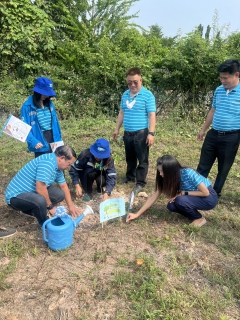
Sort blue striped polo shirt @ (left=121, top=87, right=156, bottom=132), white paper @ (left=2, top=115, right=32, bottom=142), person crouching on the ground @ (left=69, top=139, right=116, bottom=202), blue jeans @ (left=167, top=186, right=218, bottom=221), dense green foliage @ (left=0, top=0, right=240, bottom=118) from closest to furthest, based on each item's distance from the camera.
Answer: blue jeans @ (left=167, top=186, right=218, bottom=221)
white paper @ (left=2, top=115, right=32, bottom=142)
person crouching on the ground @ (left=69, top=139, right=116, bottom=202)
blue striped polo shirt @ (left=121, top=87, right=156, bottom=132)
dense green foliage @ (left=0, top=0, right=240, bottom=118)

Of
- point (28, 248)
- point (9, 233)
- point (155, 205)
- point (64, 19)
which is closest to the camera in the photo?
point (28, 248)

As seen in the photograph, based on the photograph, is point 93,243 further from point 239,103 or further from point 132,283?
point 239,103

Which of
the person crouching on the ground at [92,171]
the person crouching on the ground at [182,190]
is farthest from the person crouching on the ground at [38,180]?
the person crouching on the ground at [182,190]

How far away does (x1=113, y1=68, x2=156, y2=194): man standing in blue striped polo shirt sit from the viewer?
3.75m

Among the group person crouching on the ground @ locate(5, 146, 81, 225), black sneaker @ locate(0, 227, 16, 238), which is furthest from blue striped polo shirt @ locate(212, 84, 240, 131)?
black sneaker @ locate(0, 227, 16, 238)

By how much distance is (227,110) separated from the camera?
3461 millimetres

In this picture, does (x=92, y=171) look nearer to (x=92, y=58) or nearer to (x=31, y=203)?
(x=31, y=203)

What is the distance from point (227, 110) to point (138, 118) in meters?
1.14

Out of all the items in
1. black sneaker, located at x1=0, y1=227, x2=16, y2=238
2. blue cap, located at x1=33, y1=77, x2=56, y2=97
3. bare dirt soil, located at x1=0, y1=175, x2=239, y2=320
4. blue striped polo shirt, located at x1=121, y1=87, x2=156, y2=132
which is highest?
blue cap, located at x1=33, y1=77, x2=56, y2=97

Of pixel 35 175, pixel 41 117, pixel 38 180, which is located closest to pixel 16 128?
pixel 41 117

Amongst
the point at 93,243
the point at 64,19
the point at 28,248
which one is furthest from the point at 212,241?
the point at 64,19

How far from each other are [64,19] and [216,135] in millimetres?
7899

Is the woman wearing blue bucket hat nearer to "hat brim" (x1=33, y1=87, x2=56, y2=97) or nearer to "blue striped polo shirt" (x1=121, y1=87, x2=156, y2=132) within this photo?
"hat brim" (x1=33, y1=87, x2=56, y2=97)

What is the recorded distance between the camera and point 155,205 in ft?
12.3
